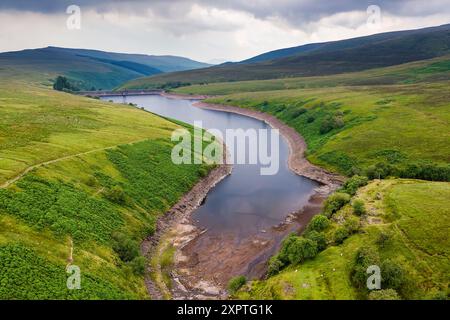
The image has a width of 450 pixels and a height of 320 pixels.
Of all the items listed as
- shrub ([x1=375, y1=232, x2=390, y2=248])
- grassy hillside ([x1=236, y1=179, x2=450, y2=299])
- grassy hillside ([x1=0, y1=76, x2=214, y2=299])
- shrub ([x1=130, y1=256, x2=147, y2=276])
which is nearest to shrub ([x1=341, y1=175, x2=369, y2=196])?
grassy hillside ([x1=236, y1=179, x2=450, y2=299])

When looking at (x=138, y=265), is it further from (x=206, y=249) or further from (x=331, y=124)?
(x=331, y=124)

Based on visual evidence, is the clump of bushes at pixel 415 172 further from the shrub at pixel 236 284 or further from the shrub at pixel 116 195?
the shrub at pixel 116 195

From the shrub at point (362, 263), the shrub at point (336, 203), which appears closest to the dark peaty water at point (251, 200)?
the shrub at point (336, 203)

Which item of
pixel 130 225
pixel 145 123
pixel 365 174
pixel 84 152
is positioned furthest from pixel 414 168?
pixel 145 123

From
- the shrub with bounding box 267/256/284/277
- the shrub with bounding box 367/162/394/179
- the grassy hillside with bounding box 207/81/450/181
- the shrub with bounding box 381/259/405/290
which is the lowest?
the shrub with bounding box 267/256/284/277

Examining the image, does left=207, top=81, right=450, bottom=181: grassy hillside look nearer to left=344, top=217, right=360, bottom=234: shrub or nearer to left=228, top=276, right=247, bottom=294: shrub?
left=344, top=217, right=360, bottom=234: shrub

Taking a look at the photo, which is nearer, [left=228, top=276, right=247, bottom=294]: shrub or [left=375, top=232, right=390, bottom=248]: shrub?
[left=375, top=232, right=390, bottom=248]: shrub

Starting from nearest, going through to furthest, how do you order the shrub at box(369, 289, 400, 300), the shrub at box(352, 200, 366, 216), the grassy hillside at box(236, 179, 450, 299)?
1. the shrub at box(369, 289, 400, 300)
2. the grassy hillside at box(236, 179, 450, 299)
3. the shrub at box(352, 200, 366, 216)
